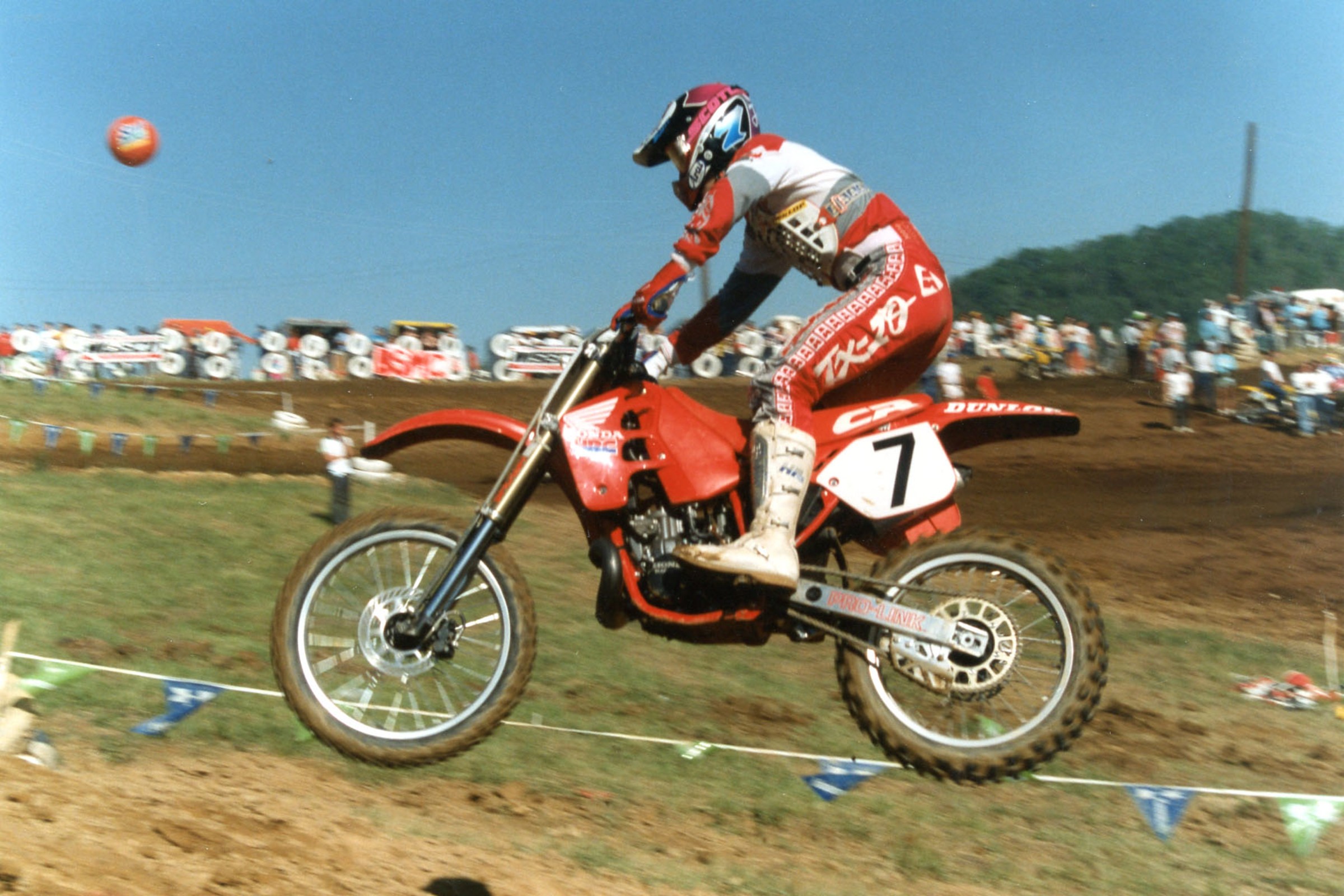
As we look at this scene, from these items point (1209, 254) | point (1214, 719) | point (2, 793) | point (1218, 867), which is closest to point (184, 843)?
point (2, 793)

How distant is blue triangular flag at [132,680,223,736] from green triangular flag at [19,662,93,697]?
0.67 metres

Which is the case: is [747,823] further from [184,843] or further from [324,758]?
[184,843]

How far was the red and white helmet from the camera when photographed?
4484mm

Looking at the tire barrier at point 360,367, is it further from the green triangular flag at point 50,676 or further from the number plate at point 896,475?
the number plate at point 896,475

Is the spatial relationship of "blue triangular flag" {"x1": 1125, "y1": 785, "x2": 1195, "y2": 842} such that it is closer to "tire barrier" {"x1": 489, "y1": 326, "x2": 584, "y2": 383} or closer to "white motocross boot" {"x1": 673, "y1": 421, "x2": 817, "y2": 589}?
"white motocross boot" {"x1": 673, "y1": 421, "x2": 817, "y2": 589}

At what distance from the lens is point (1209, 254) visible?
3309 cm

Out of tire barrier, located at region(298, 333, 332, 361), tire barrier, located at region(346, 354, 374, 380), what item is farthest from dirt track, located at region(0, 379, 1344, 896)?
tire barrier, located at region(298, 333, 332, 361)

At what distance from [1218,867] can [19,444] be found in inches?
544

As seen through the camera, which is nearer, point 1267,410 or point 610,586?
point 610,586

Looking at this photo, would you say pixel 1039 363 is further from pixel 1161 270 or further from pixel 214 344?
pixel 214 344

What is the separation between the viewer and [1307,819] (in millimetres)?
7098

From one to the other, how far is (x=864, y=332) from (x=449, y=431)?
1.52 metres


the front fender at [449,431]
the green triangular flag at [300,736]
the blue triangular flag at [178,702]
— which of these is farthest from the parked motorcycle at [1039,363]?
the front fender at [449,431]

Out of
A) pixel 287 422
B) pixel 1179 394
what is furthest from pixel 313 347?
pixel 1179 394
